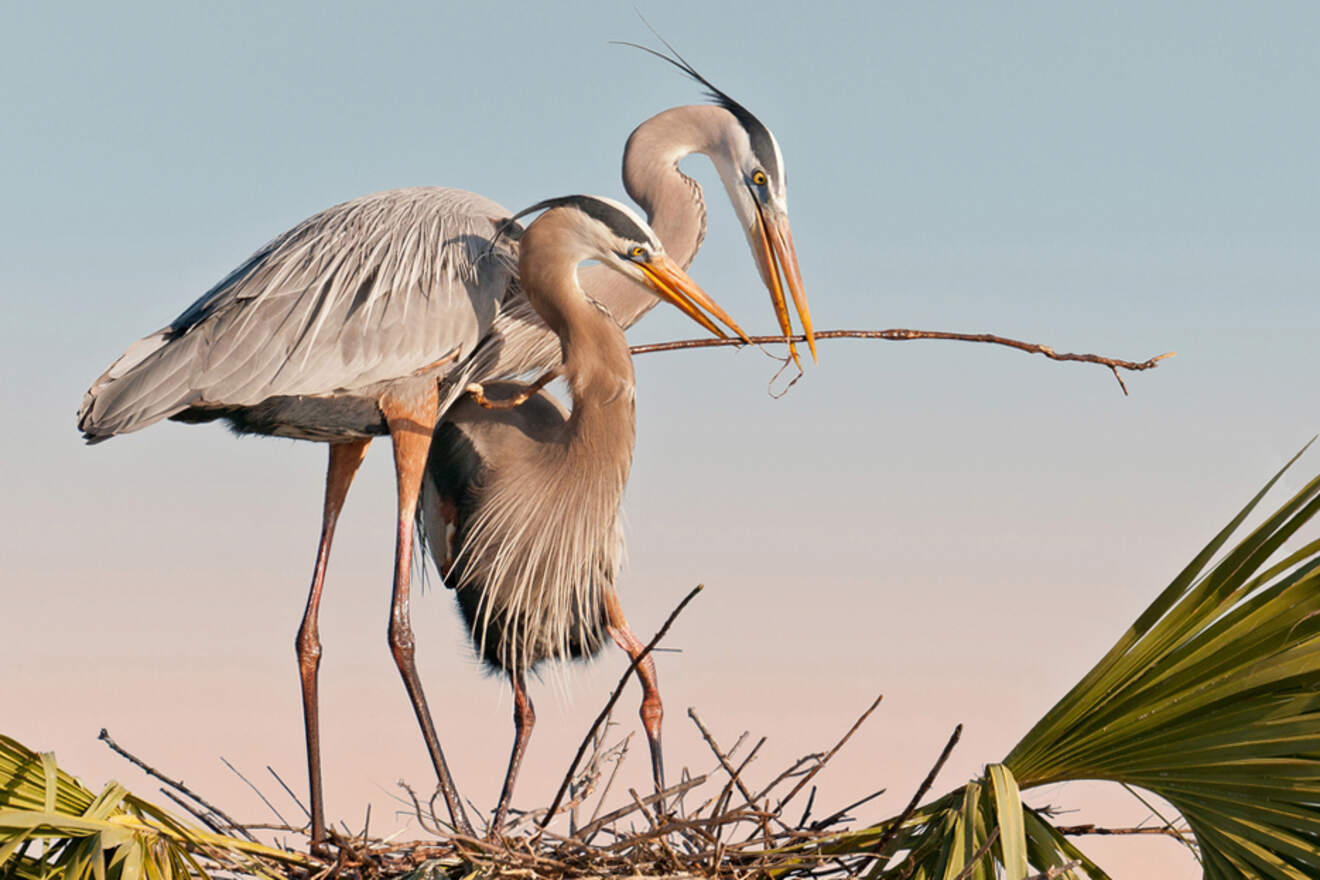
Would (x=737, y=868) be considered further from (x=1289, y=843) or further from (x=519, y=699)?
(x=519, y=699)

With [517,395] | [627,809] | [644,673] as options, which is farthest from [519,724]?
[627,809]

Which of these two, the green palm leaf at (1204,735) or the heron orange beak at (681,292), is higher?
the heron orange beak at (681,292)

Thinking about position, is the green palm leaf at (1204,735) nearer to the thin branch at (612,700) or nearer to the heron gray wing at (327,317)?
the thin branch at (612,700)

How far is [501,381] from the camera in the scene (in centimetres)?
454

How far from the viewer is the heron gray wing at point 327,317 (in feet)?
12.8

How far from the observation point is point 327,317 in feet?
13.4

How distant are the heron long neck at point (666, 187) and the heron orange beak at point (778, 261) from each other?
211 millimetres

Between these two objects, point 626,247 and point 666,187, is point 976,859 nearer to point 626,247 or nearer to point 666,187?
point 626,247

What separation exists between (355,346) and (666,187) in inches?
49.9

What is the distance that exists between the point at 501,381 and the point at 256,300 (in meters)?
0.82

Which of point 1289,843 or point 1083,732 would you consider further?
point 1083,732

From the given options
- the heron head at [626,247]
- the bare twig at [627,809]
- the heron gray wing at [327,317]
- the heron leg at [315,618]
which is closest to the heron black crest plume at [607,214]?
the heron head at [626,247]

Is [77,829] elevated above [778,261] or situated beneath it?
situated beneath

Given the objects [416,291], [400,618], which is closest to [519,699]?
[400,618]
